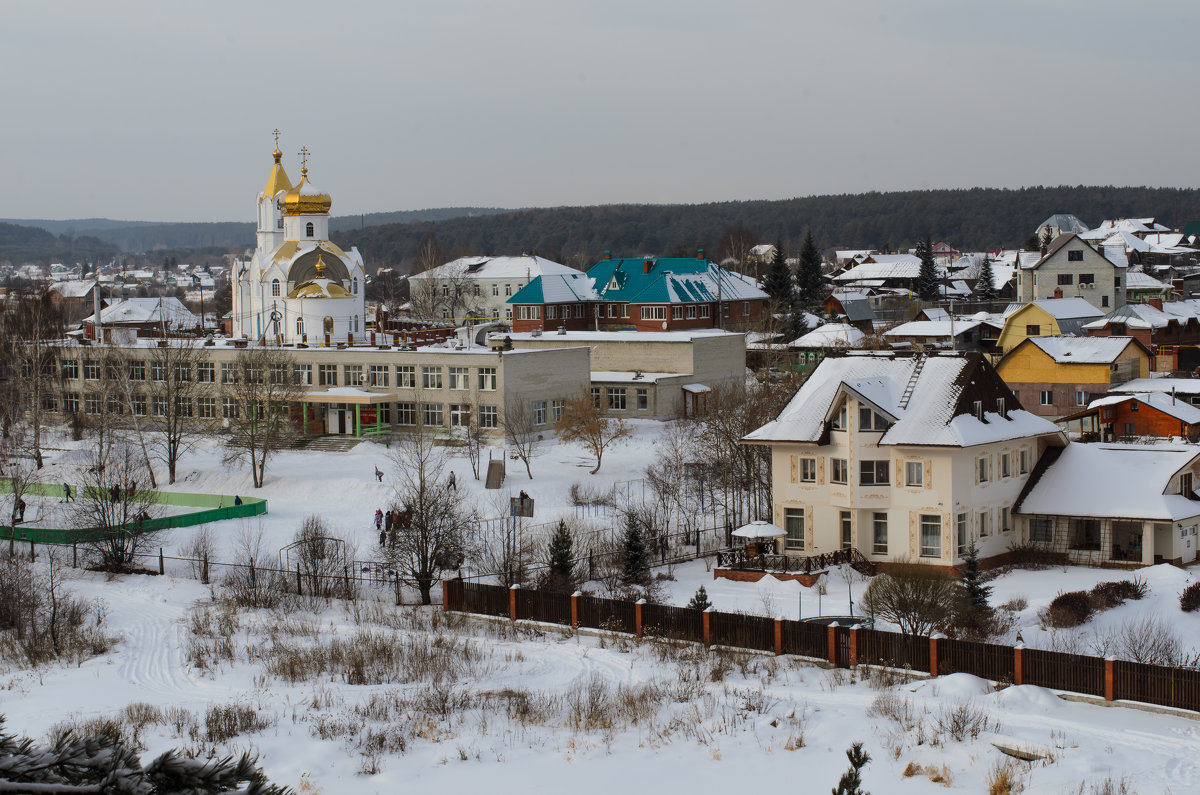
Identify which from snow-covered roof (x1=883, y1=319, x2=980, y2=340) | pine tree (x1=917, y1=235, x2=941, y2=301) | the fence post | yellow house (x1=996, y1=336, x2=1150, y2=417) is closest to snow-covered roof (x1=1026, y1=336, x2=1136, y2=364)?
yellow house (x1=996, y1=336, x2=1150, y2=417)

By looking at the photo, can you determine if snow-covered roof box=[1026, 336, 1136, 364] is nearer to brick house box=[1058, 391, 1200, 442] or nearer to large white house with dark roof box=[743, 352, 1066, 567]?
brick house box=[1058, 391, 1200, 442]

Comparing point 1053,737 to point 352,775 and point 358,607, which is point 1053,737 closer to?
point 352,775

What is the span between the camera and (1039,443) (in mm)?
33312

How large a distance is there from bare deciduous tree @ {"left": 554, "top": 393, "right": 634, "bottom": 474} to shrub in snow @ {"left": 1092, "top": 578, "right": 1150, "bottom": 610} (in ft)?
63.2

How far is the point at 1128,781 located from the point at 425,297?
82.6 meters

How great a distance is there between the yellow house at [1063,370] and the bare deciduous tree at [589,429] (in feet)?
53.9

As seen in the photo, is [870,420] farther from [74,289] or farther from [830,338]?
[74,289]

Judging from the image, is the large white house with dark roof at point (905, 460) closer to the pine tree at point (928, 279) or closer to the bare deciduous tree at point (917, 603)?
the bare deciduous tree at point (917, 603)

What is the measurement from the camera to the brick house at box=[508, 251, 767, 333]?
6981 centimetres

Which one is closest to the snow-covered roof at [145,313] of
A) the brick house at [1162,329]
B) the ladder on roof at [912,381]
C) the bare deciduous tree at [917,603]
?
the brick house at [1162,329]

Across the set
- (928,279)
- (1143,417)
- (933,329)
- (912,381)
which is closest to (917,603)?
(912,381)

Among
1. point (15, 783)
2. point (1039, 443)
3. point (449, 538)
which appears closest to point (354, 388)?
point (449, 538)

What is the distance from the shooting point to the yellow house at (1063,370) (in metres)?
52.3

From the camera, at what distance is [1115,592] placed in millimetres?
25984
